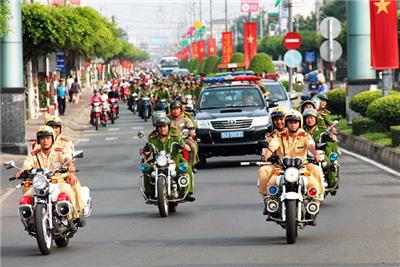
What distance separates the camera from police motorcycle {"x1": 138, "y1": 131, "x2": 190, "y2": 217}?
670 inches

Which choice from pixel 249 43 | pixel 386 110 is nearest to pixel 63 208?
pixel 386 110

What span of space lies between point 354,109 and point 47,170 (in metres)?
20.2

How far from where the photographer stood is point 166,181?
1728 centimetres

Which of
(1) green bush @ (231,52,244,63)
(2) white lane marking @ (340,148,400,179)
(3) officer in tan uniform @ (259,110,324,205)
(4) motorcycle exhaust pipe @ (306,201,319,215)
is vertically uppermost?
(1) green bush @ (231,52,244,63)

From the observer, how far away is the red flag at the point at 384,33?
95.1 ft

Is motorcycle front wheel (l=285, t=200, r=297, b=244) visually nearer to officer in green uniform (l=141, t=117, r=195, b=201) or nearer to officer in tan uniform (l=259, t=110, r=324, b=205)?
officer in tan uniform (l=259, t=110, r=324, b=205)

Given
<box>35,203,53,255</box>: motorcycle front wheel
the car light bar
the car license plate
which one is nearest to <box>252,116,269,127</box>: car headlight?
the car license plate

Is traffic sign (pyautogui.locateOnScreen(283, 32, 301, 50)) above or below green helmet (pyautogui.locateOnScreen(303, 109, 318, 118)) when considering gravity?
above

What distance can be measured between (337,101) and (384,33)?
8789 mm

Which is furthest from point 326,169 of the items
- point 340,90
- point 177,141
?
point 340,90

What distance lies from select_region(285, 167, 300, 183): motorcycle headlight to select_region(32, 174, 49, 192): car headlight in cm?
252

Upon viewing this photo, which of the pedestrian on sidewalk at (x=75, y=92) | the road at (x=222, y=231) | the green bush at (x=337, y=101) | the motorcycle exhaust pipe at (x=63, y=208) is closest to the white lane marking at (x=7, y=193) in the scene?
the road at (x=222, y=231)

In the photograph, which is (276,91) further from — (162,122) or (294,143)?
(294,143)

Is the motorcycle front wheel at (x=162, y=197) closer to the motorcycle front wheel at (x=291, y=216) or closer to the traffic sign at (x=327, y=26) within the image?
the motorcycle front wheel at (x=291, y=216)
